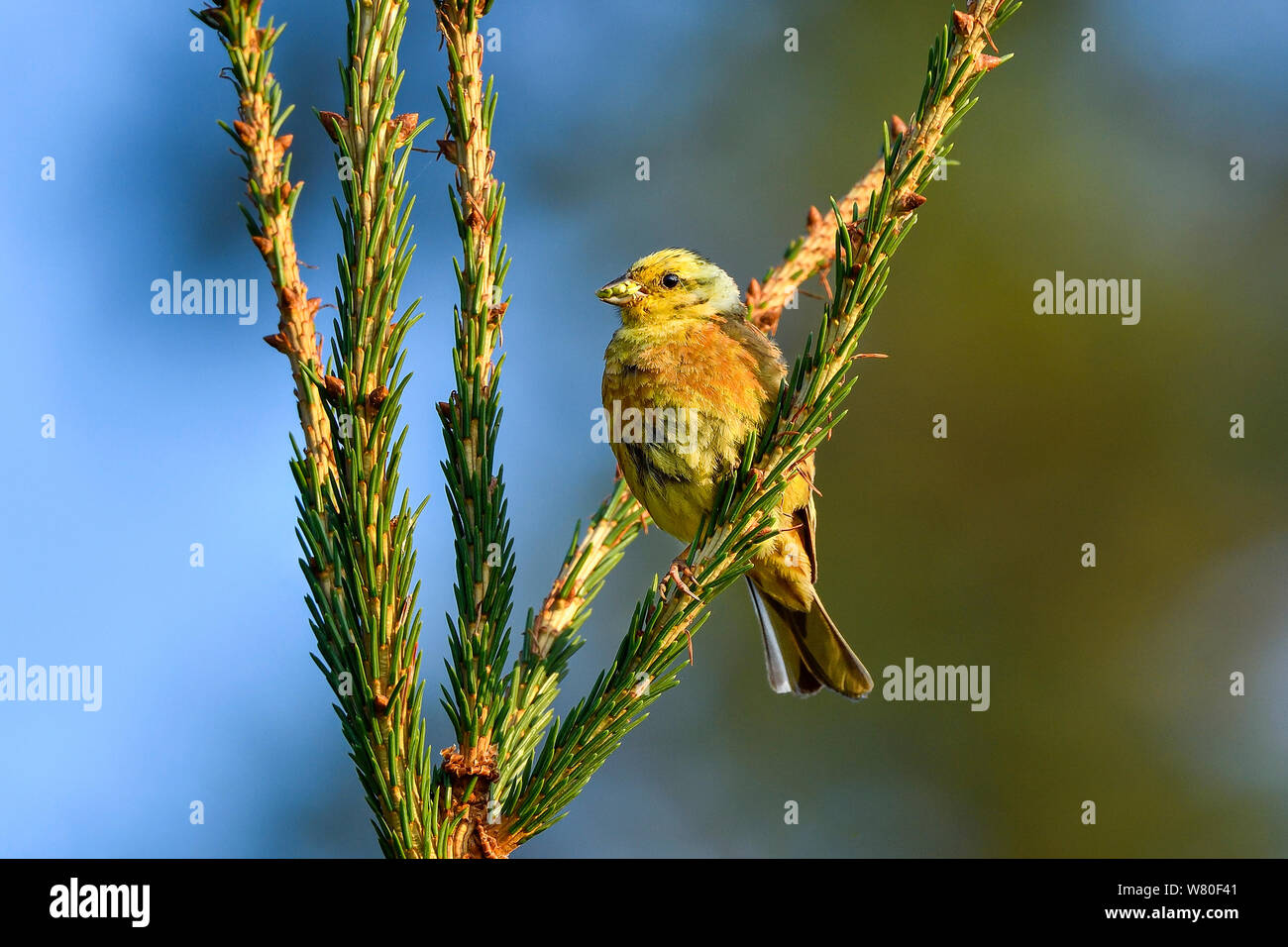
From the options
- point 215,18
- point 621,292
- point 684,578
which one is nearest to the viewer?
point 215,18

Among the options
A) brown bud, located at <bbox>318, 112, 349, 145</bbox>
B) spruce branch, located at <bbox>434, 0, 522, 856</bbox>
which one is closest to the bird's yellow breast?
spruce branch, located at <bbox>434, 0, 522, 856</bbox>

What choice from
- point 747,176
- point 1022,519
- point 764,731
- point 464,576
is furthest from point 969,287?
point 464,576

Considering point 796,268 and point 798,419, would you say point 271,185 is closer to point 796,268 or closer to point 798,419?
point 798,419

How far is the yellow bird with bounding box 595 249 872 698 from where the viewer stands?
3.29m

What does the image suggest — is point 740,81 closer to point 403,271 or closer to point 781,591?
point 781,591

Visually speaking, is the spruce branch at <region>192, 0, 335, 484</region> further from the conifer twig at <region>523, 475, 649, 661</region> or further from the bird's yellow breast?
the bird's yellow breast

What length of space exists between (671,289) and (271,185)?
2.10m

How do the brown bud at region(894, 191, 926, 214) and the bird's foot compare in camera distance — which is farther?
the bird's foot

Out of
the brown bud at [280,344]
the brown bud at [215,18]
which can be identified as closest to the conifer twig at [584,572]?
the brown bud at [280,344]

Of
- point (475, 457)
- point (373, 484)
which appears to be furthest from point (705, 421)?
point (373, 484)

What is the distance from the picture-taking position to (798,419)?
236cm

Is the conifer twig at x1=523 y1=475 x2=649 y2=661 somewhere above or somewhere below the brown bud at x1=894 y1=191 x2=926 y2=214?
below

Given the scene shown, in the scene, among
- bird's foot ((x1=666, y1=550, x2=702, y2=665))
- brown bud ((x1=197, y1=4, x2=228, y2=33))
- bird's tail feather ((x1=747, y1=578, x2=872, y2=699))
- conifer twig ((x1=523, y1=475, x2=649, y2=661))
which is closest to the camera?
brown bud ((x1=197, y1=4, x2=228, y2=33))
